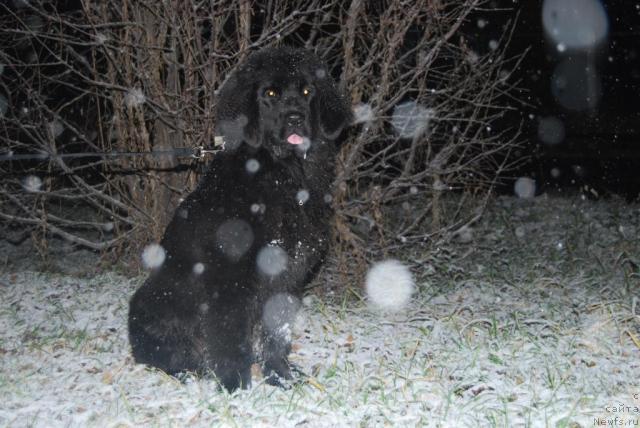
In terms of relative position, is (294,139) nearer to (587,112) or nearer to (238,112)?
(238,112)

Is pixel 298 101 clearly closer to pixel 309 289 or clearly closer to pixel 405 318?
pixel 405 318

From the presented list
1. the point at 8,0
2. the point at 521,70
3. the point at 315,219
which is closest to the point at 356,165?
the point at 315,219

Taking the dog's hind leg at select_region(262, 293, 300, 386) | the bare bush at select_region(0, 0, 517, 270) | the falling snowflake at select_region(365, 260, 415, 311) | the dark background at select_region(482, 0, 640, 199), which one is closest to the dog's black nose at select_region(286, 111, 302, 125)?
the dog's hind leg at select_region(262, 293, 300, 386)

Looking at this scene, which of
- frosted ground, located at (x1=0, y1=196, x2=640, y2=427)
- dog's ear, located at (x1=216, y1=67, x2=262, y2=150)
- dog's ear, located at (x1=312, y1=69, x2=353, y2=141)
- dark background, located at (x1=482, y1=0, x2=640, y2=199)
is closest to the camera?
frosted ground, located at (x1=0, y1=196, x2=640, y2=427)

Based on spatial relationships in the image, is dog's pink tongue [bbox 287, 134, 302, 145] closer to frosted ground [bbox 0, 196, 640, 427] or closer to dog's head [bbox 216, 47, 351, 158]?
dog's head [bbox 216, 47, 351, 158]

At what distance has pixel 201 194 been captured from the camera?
11.0 feet

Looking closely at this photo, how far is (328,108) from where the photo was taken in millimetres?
3740

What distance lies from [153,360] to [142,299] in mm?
379

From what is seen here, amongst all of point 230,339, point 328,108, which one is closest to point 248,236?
point 230,339

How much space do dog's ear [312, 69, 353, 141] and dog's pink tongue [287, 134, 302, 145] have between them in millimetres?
264

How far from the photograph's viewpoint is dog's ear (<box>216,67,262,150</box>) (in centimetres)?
337

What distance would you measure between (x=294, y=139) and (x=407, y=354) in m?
1.55

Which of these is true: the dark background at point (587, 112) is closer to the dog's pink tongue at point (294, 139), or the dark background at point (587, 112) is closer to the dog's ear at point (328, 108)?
the dog's ear at point (328, 108)

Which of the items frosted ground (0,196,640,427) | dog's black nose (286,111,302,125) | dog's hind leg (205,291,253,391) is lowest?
frosted ground (0,196,640,427)
